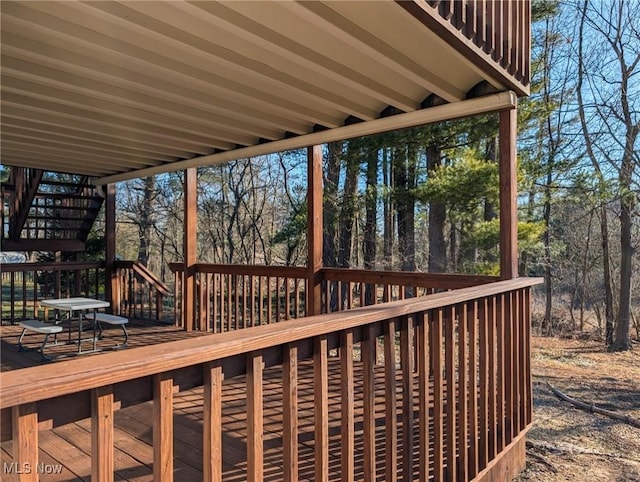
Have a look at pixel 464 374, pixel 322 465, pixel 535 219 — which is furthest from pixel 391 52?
pixel 535 219

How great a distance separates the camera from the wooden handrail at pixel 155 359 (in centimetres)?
82

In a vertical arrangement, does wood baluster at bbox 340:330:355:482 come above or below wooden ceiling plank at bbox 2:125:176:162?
below

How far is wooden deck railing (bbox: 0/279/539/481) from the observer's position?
90 cm

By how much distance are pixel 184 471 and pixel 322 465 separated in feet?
3.04

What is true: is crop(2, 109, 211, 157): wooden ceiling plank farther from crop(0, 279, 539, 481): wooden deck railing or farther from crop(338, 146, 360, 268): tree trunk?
crop(338, 146, 360, 268): tree trunk

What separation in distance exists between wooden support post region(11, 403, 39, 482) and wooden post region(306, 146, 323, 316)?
3463 mm

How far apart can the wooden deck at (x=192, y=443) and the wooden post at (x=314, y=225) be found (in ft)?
3.98

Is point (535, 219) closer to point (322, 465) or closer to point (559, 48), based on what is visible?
point (559, 48)

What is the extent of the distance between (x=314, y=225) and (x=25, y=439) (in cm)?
352

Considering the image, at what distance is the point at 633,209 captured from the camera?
9242 mm

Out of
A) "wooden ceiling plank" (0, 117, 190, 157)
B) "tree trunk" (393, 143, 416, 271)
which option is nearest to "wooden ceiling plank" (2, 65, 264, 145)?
"wooden ceiling plank" (0, 117, 190, 157)

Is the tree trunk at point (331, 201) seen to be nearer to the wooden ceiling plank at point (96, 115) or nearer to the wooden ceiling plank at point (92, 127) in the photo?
the wooden ceiling plank at point (92, 127)

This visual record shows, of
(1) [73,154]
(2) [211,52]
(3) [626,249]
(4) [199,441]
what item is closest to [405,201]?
(3) [626,249]

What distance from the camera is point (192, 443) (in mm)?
2400
